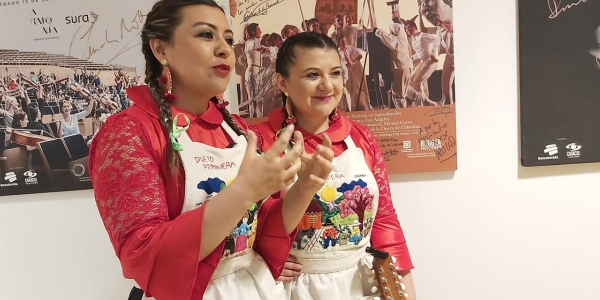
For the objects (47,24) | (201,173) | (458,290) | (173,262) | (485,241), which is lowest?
(458,290)

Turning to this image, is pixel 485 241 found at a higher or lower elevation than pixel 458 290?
higher

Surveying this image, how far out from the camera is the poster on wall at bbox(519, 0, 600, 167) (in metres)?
1.34

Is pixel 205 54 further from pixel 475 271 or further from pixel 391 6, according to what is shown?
pixel 475 271

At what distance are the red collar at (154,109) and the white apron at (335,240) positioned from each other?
1.08 feet

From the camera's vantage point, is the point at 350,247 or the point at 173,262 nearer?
the point at 173,262

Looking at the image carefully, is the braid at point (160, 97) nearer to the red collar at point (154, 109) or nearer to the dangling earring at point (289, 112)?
the red collar at point (154, 109)

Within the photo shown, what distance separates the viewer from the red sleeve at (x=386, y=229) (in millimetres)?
1148

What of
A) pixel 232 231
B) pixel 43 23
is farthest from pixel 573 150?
pixel 43 23

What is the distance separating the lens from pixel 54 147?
1.30 m

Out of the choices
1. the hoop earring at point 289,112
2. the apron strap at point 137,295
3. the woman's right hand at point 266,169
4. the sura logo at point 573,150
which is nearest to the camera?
the woman's right hand at point 266,169

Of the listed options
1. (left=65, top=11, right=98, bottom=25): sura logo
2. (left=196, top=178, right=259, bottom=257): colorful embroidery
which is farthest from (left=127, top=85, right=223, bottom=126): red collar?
(left=65, top=11, right=98, bottom=25): sura logo

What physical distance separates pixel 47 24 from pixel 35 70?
0.14m

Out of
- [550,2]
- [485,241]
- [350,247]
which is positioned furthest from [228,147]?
[550,2]
